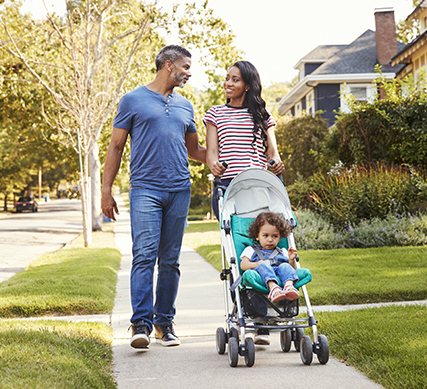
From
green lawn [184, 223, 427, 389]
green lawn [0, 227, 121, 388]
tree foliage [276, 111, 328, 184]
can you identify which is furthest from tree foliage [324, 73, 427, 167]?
tree foliage [276, 111, 328, 184]

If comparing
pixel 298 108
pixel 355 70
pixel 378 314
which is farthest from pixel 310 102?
pixel 378 314

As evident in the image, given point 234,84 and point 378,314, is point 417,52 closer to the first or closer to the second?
point 378,314

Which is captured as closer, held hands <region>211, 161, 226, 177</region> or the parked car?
held hands <region>211, 161, 226, 177</region>

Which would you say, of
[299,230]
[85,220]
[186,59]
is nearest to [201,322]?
[186,59]

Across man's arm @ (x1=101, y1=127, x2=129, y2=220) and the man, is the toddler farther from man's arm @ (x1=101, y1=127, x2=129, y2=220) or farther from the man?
man's arm @ (x1=101, y1=127, x2=129, y2=220)

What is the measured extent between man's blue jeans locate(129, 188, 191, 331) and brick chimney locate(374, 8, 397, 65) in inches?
1169

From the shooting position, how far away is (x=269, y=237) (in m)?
4.35

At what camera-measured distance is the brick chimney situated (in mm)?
31938

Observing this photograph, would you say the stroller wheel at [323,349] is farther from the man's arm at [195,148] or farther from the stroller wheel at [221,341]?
the man's arm at [195,148]

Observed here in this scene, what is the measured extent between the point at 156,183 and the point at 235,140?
0.73 metres

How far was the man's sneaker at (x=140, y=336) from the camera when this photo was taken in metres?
4.49

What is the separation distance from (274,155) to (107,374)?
2190mm

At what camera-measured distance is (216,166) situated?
4652 mm

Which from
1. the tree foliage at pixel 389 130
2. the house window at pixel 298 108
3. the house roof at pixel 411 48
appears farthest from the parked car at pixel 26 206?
the tree foliage at pixel 389 130
